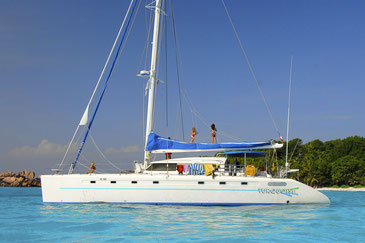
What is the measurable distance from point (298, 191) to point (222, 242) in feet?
28.5

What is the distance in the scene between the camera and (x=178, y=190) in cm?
1548

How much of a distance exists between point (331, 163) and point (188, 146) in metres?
49.5

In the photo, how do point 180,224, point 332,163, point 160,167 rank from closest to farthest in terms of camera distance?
point 180,224
point 160,167
point 332,163

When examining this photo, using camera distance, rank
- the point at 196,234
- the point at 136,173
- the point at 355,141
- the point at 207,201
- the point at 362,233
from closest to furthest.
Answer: the point at 196,234 < the point at 362,233 < the point at 207,201 < the point at 136,173 < the point at 355,141

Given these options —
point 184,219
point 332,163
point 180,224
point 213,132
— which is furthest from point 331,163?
point 180,224

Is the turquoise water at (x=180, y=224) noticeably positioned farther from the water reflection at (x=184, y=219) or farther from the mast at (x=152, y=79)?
the mast at (x=152, y=79)

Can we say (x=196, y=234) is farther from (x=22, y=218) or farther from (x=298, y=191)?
(x=298, y=191)

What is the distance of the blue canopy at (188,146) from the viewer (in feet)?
55.3

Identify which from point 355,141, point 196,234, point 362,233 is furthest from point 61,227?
point 355,141

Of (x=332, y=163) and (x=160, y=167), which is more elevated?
(x=160, y=167)

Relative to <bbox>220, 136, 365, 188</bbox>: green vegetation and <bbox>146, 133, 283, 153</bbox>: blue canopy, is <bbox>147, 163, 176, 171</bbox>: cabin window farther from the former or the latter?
<bbox>220, 136, 365, 188</bbox>: green vegetation

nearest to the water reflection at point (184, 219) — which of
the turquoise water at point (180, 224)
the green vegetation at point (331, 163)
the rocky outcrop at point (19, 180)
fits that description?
the turquoise water at point (180, 224)

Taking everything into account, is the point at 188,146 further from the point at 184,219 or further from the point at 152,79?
the point at 184,219

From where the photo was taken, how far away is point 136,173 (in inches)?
660
